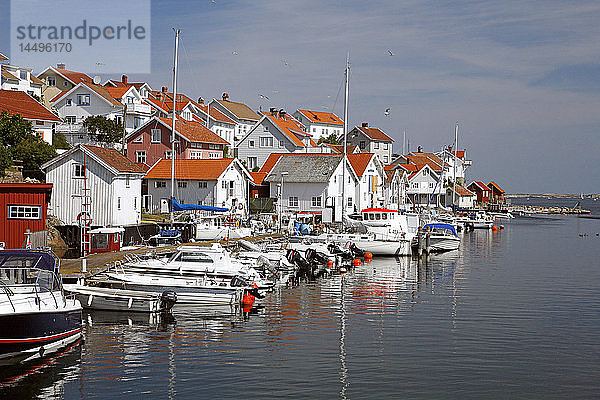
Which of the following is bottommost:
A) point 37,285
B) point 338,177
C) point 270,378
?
point 270,378

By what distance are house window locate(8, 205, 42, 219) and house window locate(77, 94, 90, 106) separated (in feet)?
185

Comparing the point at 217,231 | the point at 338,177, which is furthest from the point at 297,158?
the point at 217,231

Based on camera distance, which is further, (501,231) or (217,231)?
(501,231)

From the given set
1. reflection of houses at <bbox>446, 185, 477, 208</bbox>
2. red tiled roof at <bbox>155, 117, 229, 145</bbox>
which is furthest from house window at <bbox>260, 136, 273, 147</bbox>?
reflection of houses at <bbox>446, 185, 477, 208</bbox>

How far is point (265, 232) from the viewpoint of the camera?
2371 inches

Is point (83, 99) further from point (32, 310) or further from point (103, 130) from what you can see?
point (32, 310)

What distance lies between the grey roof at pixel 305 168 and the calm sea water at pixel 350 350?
112 feet

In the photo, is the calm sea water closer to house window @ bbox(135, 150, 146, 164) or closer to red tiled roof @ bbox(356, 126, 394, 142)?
house window @ bbox(135, 150, 146, 164)

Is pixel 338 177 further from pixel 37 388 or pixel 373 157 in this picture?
pixel 37 388

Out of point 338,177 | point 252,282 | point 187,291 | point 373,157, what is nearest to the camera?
point 187,291

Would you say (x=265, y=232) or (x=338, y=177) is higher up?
(x=338, y=177)

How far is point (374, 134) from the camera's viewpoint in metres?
138

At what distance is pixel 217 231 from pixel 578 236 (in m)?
58.0

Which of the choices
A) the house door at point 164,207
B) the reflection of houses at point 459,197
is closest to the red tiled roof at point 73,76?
the house door at point 164,207
